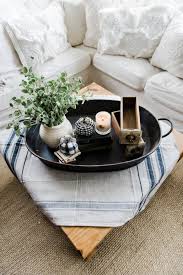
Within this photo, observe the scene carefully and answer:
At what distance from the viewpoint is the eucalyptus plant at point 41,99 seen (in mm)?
913

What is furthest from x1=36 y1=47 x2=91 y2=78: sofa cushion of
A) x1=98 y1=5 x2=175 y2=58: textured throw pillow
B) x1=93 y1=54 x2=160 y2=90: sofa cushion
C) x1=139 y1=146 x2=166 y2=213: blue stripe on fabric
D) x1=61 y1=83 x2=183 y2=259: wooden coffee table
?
x1=61 y1=83 x2=183 y2=259: wooden coffee table

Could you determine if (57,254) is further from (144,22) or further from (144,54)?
(144,22)

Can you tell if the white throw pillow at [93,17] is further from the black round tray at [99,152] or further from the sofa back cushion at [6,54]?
the black round tray at [99,152]

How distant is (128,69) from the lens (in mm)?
1779

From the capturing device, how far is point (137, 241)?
121cm

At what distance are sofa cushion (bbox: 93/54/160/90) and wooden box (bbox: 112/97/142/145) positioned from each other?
0.66 meters

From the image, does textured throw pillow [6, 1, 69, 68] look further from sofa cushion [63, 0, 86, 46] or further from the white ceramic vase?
the white ceramic vase

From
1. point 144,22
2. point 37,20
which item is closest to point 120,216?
point 144,22

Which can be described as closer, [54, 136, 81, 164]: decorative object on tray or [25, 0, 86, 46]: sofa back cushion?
[54, 136, 81, 164]: decorative object on tray

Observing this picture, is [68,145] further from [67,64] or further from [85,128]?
[67,64]

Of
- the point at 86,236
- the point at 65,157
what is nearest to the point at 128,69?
the point at 65,157

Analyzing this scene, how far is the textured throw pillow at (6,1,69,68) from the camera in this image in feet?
Result: 5.62

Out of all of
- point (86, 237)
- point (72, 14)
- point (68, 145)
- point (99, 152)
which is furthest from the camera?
point (72, 14)

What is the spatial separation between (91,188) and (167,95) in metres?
0.95
